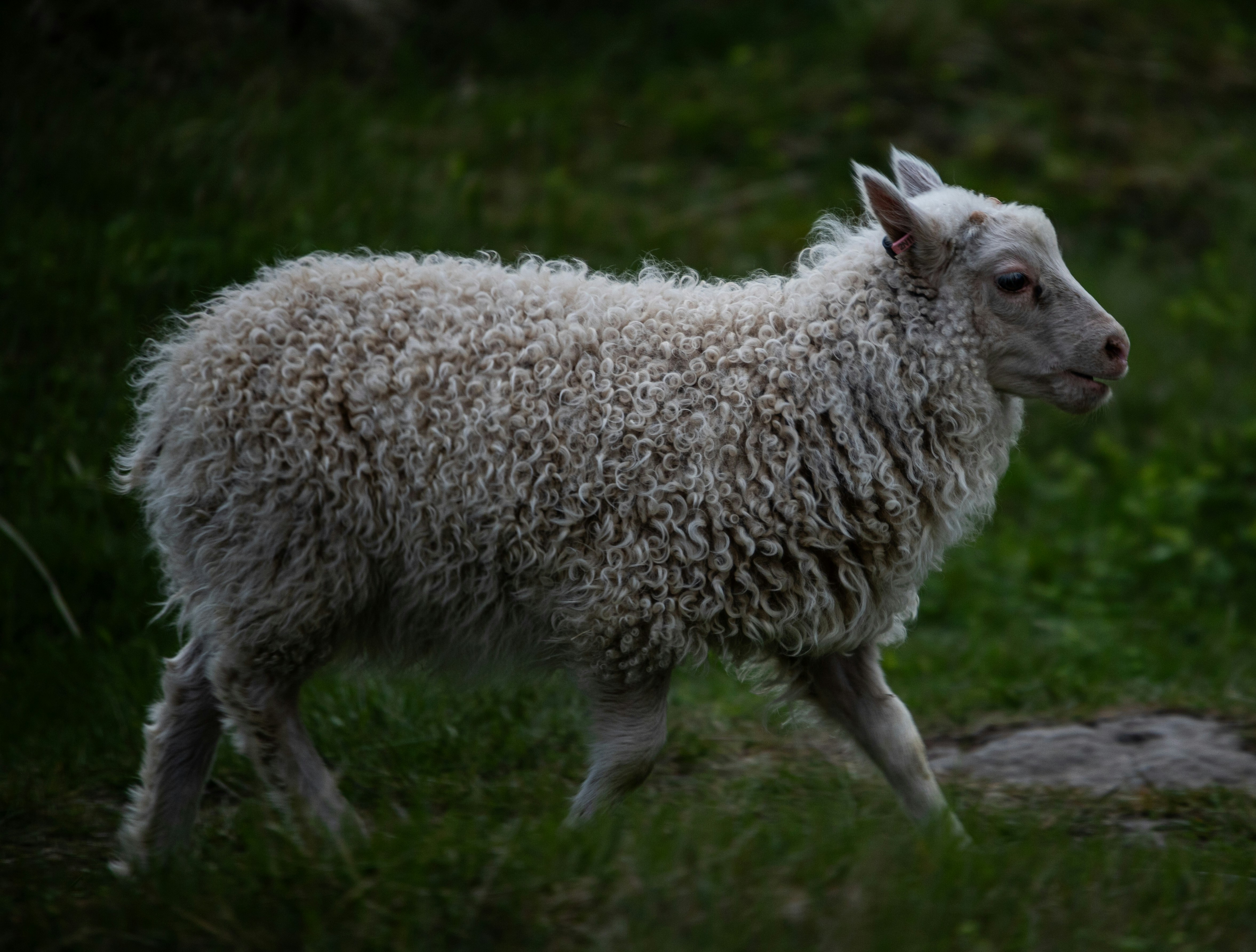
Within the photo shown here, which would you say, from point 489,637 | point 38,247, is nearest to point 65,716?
point 489,637

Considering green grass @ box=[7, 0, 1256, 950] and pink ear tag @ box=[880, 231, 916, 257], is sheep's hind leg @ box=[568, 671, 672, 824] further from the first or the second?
pink ear tag @ box=[880, 231, 916, 257]

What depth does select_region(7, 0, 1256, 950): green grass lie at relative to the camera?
3191 mm

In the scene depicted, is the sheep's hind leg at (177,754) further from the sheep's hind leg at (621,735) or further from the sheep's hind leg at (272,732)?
the sheep's hind leg at (621,735)

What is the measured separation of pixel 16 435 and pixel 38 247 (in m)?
1.10

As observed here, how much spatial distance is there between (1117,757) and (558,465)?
2480 millimetres

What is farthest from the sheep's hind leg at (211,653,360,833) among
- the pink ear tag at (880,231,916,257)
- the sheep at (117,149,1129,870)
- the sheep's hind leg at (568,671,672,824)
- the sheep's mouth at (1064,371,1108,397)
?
the sheep's mouth at (1064,371,1108,397)

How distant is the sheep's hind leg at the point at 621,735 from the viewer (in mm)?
3754

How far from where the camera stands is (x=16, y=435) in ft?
19.4

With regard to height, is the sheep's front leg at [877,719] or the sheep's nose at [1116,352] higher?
the sheep's nose at [1116,352]

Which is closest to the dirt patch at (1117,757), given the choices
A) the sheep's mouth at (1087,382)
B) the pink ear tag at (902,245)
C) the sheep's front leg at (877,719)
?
the sheep's front leg at (877,719)

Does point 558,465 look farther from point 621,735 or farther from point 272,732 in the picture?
point 272,732

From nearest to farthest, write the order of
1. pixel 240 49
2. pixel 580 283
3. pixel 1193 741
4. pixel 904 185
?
pixel 580 283 → pixel 904 185 → pixel 1193 741 → pixel 240 49

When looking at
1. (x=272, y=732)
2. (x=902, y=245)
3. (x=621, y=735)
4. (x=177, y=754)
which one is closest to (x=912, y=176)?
(x=902, y=245)

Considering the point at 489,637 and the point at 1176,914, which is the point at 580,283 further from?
the point at 1176,914
